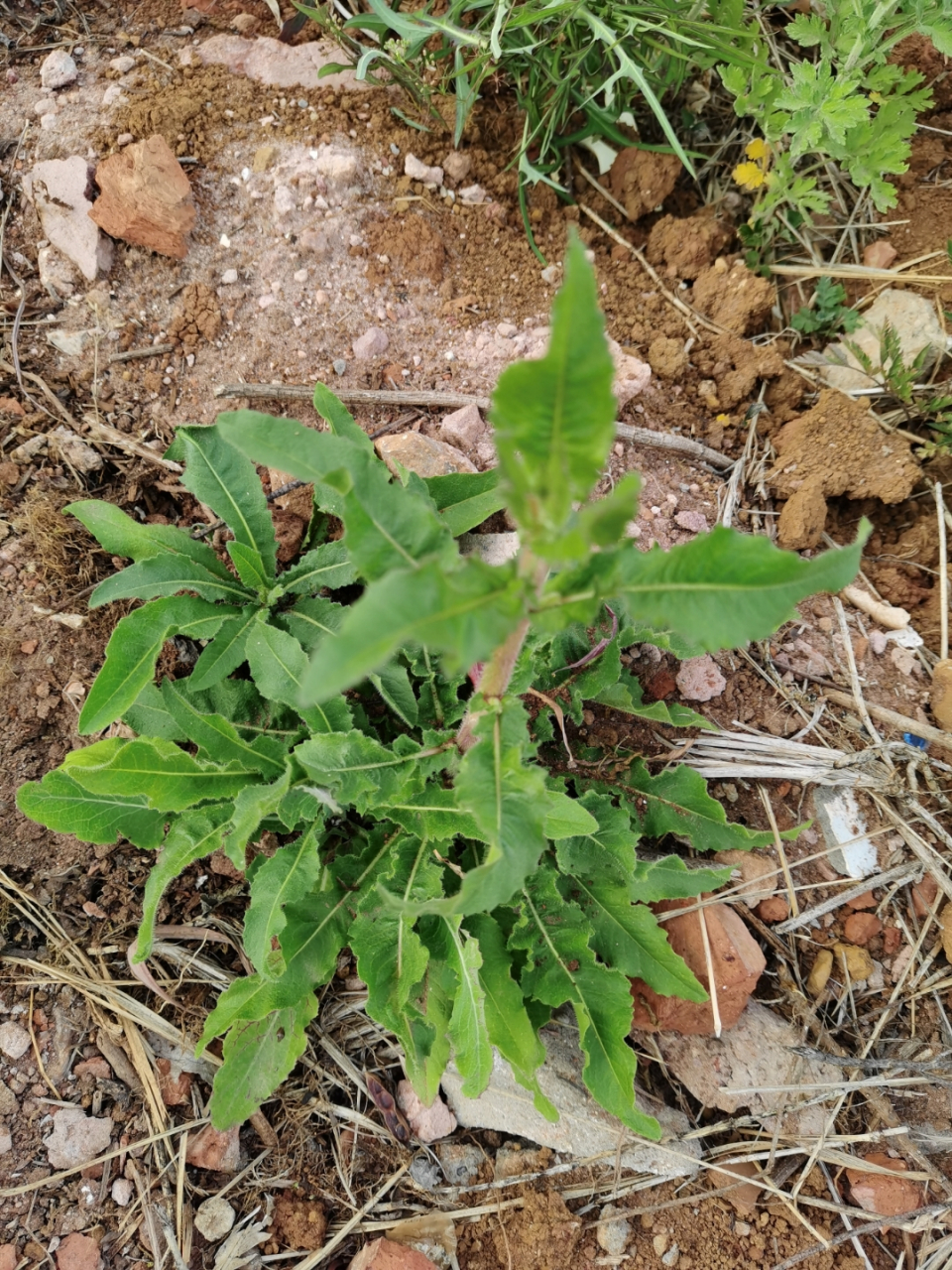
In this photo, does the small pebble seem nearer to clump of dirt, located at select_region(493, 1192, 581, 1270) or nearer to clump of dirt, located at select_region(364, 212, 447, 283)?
clump of dirt, located at select_region(493, 1192, 581, 1270)

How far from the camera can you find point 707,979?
2.38 m

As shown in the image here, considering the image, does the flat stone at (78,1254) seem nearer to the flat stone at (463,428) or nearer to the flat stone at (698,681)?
the flat stone at (698,681)

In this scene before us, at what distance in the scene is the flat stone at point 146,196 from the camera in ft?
8.66

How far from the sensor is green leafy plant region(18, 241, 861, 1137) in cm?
184

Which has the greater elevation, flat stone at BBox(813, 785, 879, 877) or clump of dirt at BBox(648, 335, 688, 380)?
clump of dirt at BBox(648, 335, 688, 380)

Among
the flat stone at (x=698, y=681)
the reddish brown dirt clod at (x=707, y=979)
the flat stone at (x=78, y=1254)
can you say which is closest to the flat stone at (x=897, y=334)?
the flat stone at (x=698, y=681)

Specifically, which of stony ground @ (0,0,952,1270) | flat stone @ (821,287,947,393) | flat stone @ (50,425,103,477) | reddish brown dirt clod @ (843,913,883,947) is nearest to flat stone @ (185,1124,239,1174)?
stony ground @ (0,0,952,1270)

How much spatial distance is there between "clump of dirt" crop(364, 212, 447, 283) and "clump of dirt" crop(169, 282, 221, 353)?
0.58m

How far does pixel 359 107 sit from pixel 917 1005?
3504mm

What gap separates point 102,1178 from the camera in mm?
2316

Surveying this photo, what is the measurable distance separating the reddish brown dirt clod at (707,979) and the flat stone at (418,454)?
1511mm

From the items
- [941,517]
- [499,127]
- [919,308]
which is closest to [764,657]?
[941,517]

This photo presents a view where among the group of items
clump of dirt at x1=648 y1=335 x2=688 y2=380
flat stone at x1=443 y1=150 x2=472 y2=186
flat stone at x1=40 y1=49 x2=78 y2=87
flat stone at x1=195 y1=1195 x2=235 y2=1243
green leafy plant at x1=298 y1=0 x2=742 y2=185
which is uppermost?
flat stone at x1=40 y1=49 x2=78 y2=87

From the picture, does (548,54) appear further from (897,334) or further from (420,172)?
(897,334)
